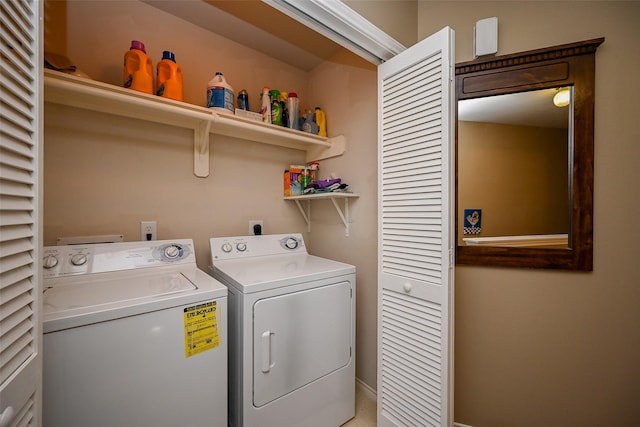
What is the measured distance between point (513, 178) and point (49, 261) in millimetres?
2498

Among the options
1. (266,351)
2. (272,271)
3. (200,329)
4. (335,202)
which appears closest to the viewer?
(200,329)

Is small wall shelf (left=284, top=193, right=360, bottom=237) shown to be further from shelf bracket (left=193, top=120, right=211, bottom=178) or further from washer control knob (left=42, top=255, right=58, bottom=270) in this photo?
washer control knob (left=42, top=255, right=58, bottom=270)

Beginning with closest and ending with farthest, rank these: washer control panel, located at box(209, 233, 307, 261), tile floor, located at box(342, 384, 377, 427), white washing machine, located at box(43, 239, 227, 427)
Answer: white washing machine, located at box(43, 239, 227, 427), tile floor, located at box(342, 384, 377, 427), washer control panel, located at box(209, 233, 307, 261)

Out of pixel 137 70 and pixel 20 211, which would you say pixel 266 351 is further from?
pixel 137 70

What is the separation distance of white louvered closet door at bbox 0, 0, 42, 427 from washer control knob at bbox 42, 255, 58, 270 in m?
0.72

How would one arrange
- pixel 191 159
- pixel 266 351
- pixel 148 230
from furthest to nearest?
1. pixel 191 159
2. pixel 148 230
3. pixel 266 351

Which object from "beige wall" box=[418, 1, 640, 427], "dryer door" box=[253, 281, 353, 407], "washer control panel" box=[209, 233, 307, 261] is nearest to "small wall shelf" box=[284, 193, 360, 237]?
"washer control panel" box=[209, 233, 307, 261]

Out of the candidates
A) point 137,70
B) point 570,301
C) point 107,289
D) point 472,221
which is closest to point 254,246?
point 107,289

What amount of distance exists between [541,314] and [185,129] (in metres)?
2.52

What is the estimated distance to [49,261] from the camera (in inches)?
47.9

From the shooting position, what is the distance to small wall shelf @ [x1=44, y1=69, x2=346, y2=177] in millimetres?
1267

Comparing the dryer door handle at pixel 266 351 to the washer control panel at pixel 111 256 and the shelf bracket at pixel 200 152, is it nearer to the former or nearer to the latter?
the washer control panel at pixel 111 256

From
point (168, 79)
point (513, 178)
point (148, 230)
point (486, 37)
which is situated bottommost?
point (148, 230)

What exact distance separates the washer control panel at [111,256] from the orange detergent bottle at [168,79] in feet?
3.00
